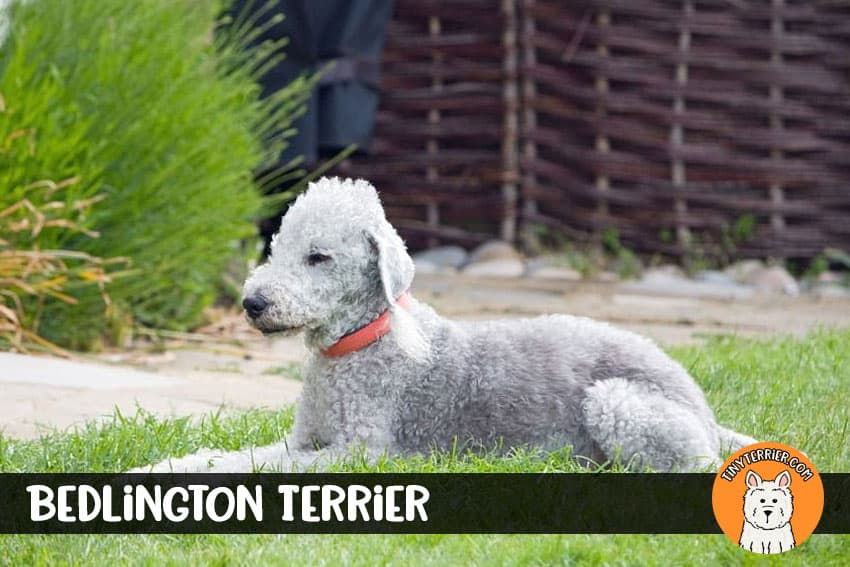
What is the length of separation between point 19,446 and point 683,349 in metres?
3.12

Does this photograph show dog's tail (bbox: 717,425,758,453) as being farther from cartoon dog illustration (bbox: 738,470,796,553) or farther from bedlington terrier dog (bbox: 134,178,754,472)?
cartoon dog illustration (bbox: 738,470,796,553)

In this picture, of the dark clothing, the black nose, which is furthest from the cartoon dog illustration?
the dark clothing

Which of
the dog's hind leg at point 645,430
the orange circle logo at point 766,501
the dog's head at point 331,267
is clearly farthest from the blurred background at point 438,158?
the orange circle logo at point 766,501

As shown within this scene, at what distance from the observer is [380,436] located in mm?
3543

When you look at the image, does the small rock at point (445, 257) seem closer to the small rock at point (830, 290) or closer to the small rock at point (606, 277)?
the small rock at point (606, 277)

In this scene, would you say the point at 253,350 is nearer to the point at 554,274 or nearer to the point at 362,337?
the point at 362,337

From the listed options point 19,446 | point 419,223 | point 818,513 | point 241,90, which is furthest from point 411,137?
point 818,513

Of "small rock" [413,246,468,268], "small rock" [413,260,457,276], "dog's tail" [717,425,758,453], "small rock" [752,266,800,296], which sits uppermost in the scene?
"small rock" [413,246,468,268]

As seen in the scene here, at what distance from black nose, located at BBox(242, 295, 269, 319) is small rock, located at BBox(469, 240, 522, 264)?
6988 mm

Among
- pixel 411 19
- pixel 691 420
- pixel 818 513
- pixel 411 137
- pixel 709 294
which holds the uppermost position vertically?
pixel 411 19

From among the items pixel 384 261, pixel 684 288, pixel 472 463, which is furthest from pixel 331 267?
pixel 684 288

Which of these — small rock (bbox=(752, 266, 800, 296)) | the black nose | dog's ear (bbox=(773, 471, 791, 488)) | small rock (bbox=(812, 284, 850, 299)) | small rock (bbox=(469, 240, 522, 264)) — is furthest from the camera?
small rock (bbox=(469, 240, 522, 264))

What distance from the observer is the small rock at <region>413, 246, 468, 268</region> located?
34.5 ft

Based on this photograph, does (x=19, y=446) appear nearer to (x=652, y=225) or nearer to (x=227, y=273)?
(x=227, y=273)
